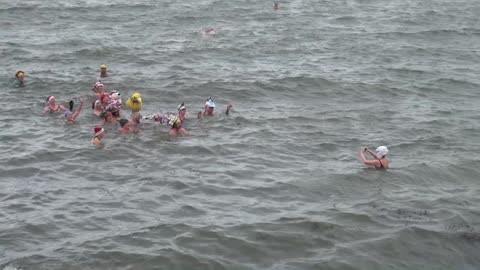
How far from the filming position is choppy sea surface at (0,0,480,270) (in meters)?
12.1

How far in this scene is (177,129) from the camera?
720 inches

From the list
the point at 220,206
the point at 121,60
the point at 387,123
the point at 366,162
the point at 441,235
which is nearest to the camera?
the point at 441,235

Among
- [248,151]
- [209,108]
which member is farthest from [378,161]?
[209,108]

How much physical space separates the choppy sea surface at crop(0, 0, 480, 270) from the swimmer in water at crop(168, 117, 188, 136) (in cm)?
34

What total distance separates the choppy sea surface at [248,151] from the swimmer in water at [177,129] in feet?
1.10

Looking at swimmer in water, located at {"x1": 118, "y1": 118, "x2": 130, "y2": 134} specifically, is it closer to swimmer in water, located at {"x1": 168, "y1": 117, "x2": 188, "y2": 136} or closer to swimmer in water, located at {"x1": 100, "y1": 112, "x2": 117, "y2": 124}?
swimmer in water, located at {"x1": 100, "y1": 112, "x2": 117, "y2": 124}

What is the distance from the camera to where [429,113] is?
20875mm

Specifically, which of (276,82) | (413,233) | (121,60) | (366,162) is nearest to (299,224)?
(413,233)

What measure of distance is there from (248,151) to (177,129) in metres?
2.49

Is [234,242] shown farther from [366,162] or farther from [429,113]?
[429,113]

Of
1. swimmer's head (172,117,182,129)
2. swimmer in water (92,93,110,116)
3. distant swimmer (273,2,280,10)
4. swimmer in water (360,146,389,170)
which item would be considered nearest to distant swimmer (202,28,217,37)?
distant swimmer (273,2,280,10)

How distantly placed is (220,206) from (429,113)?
1032 centimetres

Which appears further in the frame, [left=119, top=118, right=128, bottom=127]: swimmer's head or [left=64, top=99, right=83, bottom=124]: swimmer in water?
[left=64, top=99, right=83, bottom=124]: swimmer in water

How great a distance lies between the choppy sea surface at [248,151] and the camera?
12.1 meters
